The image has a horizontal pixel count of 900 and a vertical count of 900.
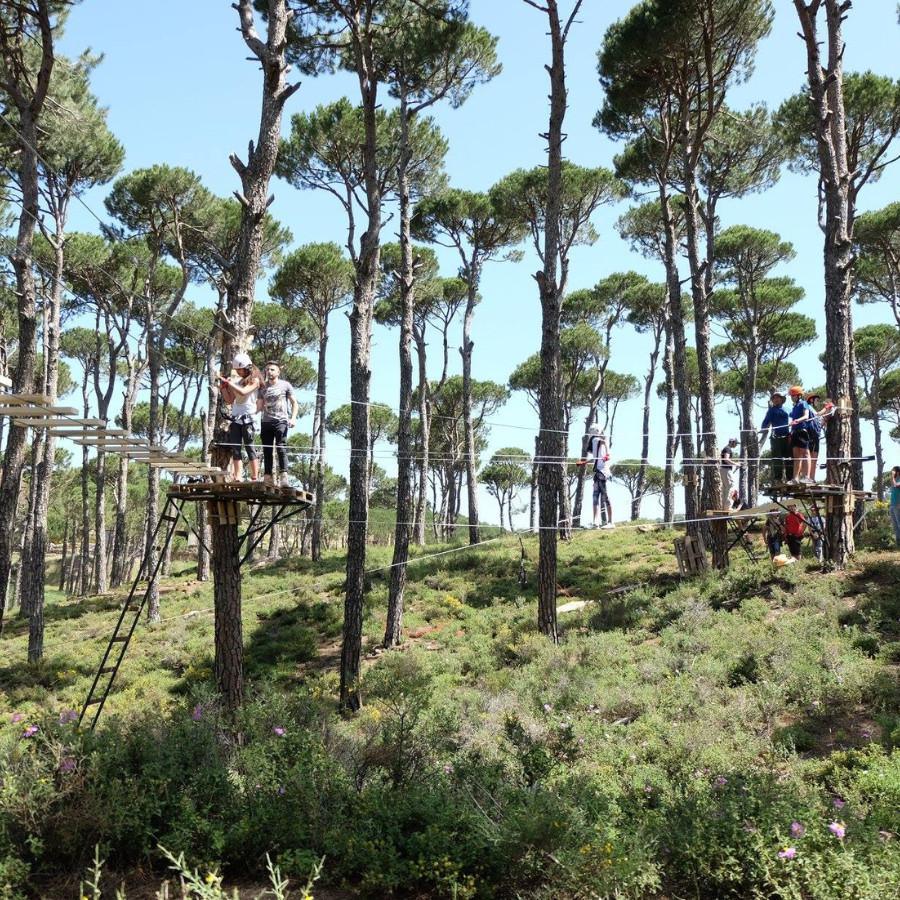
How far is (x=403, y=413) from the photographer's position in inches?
688

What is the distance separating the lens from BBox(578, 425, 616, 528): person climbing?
36.4 ft

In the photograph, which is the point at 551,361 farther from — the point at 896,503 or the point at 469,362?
the point at 469,362

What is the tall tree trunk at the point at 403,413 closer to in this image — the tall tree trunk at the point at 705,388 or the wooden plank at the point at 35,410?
the tall tree trunk at the point at 705,388

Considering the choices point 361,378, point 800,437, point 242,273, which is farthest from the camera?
point 361,378

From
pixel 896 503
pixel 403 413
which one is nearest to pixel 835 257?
pixel 896 503

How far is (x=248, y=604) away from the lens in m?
18.6

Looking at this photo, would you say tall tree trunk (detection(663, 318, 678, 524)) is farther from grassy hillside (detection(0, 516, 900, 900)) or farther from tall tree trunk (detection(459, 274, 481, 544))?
grassy hillside (detection(0, 516, 900, 900))

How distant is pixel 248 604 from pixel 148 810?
46.2ft

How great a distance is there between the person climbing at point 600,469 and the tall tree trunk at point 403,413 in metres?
3.30

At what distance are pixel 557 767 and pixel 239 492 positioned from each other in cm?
407

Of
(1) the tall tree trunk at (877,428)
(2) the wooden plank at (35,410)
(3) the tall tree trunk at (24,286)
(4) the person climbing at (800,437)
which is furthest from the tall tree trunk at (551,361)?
(1) the tall tree trunk at (877,428)

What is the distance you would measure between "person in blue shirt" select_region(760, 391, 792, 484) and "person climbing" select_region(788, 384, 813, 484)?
0.11 metres

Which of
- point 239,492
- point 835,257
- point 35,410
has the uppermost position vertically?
point 835,257

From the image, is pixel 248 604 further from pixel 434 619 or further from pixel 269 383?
pixel 269 383
